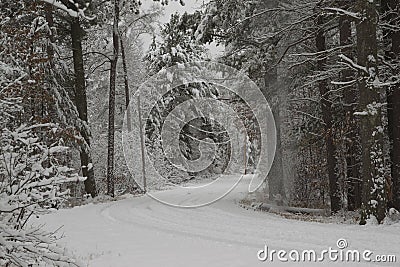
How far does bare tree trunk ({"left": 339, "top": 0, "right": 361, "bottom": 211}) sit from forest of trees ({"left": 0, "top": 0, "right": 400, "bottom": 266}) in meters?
0.05

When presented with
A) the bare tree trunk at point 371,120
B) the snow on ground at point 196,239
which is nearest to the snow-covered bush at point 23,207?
the snow on ground at point 196,239

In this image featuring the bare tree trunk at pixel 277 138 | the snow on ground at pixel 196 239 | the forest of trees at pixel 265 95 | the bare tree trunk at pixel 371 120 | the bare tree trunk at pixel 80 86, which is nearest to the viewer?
the forest of trees at pixel 265 95

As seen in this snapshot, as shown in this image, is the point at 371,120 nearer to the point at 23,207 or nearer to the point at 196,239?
the point at 196,239

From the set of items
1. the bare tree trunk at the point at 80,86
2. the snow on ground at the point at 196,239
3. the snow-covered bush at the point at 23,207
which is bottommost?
the snow on ground at the point at 196,239

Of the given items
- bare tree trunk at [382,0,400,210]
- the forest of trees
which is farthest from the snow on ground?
bare tree trunk at [382,0,400,210]

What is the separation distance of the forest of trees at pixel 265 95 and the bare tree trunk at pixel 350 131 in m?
0.05

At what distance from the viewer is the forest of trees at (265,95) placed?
5.18 metres

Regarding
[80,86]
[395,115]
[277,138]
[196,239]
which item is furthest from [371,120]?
[80,86]

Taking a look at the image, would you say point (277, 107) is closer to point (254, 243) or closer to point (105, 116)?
point (254, 243)

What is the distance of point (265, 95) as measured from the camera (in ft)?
59.4

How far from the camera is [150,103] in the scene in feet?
122

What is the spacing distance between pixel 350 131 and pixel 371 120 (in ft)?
11.3

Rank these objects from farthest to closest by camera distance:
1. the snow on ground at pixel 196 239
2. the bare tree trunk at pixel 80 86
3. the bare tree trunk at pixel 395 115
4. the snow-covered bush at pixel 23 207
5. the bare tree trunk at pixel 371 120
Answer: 1. the bare tree trunk at pixel 80 86
2. the bare tree trunk at pixel 395 115
3. the bare tree trunk at pixel 371 120
4. the snow on ground at pixel 196 239
5. the snow-covered bush at pixel 23 207

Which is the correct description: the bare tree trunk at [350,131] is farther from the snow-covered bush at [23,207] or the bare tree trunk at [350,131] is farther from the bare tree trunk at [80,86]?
the bare tree trunk at [80,86]
